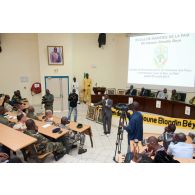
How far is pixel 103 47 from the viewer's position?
10336 millimetres

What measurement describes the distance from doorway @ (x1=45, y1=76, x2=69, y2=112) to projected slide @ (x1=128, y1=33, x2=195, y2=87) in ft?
11.0

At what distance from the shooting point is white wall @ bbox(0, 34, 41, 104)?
9.22 metres

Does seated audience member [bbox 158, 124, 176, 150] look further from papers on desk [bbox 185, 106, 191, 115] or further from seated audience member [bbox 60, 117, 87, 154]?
papers on desk [bbox 185, 106, 191, 115]

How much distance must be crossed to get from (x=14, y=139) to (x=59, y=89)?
18.2ft

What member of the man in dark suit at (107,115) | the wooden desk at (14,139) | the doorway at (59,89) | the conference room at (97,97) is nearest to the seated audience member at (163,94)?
the conference room at (97,97)

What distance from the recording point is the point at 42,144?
3.88 metres

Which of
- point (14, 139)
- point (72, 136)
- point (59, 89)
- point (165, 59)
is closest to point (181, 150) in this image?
point (72, 136)

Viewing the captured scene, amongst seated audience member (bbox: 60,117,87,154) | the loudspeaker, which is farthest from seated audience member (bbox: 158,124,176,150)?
the loudspeaker

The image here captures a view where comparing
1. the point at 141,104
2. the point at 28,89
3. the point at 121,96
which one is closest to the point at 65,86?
the point at 28,89

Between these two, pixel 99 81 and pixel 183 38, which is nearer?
pixel 183 38

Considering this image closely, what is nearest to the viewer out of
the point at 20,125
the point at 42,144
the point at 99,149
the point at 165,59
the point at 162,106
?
the point at 42,144

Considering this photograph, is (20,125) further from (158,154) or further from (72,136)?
(158,154)

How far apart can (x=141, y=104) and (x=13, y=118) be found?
5.27 meters
